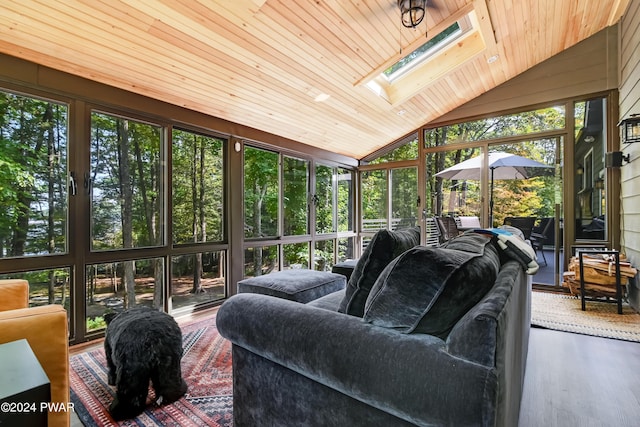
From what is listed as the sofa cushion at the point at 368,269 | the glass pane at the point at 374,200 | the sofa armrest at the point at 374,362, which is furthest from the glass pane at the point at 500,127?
the sofa armrest at the point at 374,362

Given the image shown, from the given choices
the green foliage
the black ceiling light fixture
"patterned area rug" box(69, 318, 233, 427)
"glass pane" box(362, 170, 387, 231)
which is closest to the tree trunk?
the green foliage

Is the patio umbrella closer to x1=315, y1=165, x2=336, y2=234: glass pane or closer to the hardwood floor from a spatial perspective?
x1=315, y1=165, x2=336, y2=234: glass pane

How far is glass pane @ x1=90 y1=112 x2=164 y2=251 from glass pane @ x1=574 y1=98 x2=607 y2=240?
5.36m

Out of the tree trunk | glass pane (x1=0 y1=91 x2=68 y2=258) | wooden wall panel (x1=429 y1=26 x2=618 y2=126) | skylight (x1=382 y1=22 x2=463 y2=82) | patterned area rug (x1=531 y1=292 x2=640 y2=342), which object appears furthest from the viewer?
wooden wall panel (x1=429 y1=26 x2=618 y2=126)

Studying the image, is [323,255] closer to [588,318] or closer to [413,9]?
[588,318]

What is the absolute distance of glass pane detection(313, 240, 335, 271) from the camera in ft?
17.5

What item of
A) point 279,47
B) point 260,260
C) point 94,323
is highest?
point 279,47

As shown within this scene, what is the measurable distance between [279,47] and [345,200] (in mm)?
3651

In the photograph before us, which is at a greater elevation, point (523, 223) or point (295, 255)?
point (523, 223)

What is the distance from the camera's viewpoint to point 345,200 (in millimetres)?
6102

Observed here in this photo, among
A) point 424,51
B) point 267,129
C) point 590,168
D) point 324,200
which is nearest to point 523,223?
point 590,168

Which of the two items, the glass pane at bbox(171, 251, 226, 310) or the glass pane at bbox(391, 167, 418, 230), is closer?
the glass pane at bbox(171, 251, 226, 310)

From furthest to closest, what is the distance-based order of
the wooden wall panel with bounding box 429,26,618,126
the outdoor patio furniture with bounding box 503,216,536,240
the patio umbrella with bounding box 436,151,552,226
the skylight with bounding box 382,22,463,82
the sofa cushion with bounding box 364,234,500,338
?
the outdoor patio furniture with bounding box 503,216,536,240 → the patio umbrella with bounding box 436,151,552,226 → the wooden wall panel with bounding box 429,26,618,126 → the skylight with bounding box 382,22,463,82 → the sofa cushion with bounding box 364,234,500,338

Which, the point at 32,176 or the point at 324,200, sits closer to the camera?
the point at 32,176
